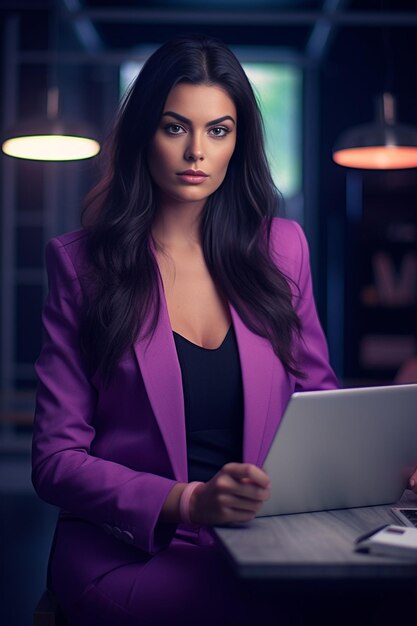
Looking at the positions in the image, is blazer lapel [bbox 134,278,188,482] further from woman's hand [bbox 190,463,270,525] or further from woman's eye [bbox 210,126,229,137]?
woman's eye [bbox 210,126,229,137]

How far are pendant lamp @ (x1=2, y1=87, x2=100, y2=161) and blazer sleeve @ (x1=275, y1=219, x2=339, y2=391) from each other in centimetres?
218

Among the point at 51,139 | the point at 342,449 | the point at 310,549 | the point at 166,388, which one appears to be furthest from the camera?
the point at 51,139

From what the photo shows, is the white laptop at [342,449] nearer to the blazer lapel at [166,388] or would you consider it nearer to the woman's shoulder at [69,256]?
the blazer lapel at [166,388]

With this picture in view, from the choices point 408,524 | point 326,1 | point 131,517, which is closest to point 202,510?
point 131,517

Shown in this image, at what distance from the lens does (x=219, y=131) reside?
168 centimetres

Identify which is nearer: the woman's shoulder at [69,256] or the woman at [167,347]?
the woman at [167,347]

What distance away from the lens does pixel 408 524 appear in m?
1.36

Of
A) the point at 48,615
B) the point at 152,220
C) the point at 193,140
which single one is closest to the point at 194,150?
the point at 193,140

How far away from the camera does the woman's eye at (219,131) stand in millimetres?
1673

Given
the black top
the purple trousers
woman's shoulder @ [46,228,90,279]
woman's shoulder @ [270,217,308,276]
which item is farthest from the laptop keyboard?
woman's shoulder @ [46,228,90,279]

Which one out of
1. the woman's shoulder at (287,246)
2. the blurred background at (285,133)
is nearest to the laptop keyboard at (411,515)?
the woman's shoulder at (287,246)

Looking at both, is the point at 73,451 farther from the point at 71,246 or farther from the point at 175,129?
the point at 175,129

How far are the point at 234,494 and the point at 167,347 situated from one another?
1.42 ft

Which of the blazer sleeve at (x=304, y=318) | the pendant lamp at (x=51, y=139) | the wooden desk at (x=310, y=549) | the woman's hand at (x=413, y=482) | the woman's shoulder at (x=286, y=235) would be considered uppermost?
the pendant lamp at (x=51, y=139)
